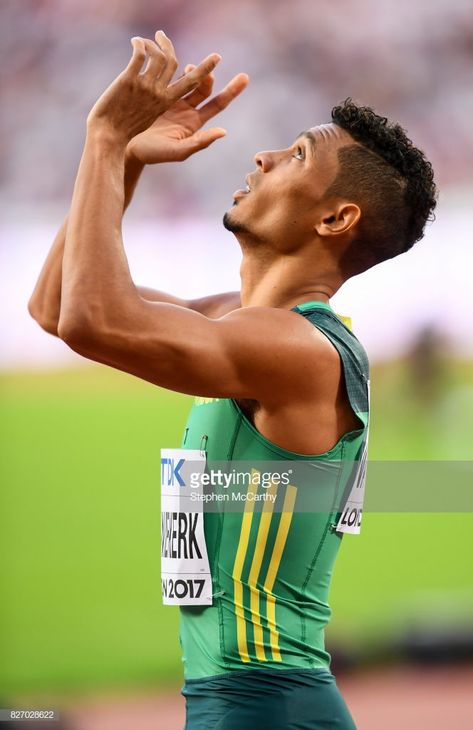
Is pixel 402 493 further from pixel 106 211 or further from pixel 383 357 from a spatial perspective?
pixel 106 211

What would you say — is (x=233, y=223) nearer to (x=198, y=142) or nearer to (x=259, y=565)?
(x=198, y=142)

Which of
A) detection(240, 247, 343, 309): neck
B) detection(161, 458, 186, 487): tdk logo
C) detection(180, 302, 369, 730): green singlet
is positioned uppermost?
detection(240, 247, 343, 309): neck

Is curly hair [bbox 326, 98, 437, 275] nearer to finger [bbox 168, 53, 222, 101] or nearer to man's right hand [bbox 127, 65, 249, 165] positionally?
man's right hand [bbox 127, 65, 249, 165]

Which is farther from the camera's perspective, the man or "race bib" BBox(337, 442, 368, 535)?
"race bib" BBox(337, 442, 368, 535)

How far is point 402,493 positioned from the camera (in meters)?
3.94

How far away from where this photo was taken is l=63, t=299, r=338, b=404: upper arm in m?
1.69

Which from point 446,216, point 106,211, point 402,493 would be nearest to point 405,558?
point 402,493

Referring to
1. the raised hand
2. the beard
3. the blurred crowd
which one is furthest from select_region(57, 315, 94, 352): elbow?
the blurred crowd

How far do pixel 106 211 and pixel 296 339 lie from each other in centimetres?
44

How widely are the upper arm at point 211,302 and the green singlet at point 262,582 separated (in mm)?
508

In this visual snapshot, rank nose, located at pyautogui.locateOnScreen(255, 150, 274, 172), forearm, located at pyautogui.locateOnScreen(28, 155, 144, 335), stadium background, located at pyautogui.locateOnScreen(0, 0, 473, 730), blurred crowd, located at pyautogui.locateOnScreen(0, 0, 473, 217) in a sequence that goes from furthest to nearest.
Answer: blurred crowd, located at pyautogui.locateOnScreen(0, 0, 473, 217) < stadium background, located at pyautogui.locateOnScreen(0, 0, 473, 730) < forearm, located at pyautogui.locateOnScreen(28, 155, 144, 335) < nose, located at pyautogui.locateOnScreen(255, 150, 274, 172)

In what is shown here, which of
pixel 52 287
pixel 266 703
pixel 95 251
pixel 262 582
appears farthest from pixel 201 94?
pixel 266 703

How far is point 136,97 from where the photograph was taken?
1739 millimetres

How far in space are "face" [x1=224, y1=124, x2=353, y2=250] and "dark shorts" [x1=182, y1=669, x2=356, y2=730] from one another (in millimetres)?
914
